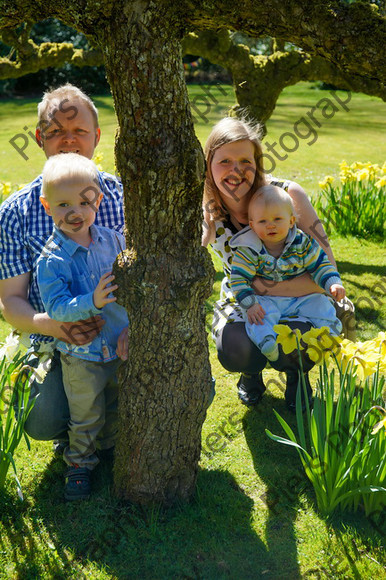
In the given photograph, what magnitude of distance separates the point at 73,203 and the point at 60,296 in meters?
0.36

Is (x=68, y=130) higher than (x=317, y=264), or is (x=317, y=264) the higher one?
(x=68, y=130)

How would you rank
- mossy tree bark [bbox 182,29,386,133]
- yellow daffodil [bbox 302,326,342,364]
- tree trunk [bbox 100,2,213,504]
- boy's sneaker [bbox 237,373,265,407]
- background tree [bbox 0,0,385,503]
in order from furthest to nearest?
1. mossy tree bark [bbox 182,29,386,133]
2. boy's sneaker [bbox 237,373,265,407]
3. yellow daffodil [bbox 302,326,342,364]
4. tree trunk [bbox 100,2,213,504]
5. background tree [bbox 0,0,385,503]

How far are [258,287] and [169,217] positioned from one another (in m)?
1.06

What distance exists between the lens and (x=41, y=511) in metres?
2.32

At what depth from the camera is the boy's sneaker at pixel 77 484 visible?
7.80 feet

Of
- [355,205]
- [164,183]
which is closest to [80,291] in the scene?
[164,183]

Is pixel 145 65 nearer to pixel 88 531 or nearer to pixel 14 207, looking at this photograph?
pixel 14 207

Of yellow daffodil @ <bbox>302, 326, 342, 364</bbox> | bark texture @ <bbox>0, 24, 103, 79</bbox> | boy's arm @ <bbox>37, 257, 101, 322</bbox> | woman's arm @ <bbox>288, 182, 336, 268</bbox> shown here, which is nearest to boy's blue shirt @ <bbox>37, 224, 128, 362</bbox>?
boy's arm @ <bbox>37, 257, 101, 322</bbox>

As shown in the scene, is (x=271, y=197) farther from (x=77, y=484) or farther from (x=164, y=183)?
(x=77, y=484)

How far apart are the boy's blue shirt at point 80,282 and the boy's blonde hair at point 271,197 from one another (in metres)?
0.68

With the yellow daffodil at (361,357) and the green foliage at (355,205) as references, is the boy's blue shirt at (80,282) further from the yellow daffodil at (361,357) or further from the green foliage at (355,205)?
the green foliage at (355,205)

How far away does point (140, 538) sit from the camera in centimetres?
217

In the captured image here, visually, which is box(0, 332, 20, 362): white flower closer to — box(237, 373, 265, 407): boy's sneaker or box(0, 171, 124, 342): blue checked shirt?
box(0, 171, 124, 342): blue checked shirt

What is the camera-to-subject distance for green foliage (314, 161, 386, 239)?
5.38 meters
